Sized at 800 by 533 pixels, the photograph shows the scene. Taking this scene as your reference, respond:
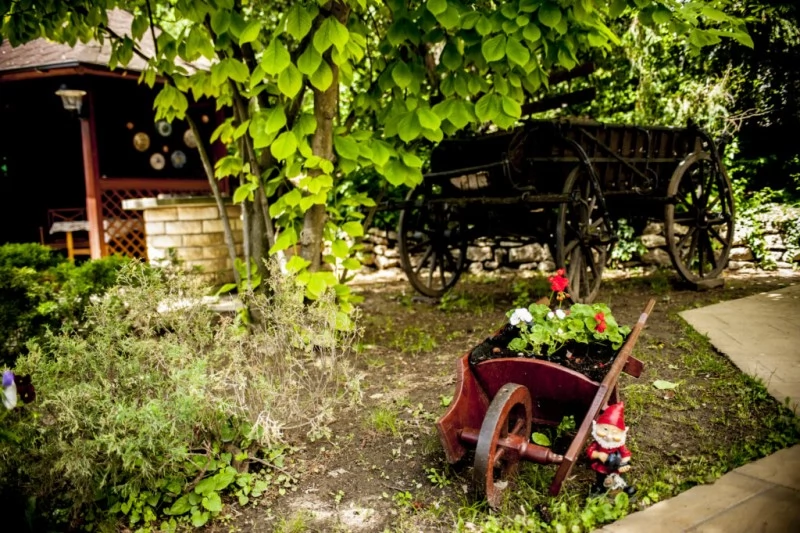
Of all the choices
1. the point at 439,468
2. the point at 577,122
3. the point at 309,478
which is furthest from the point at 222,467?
the point at 577,122

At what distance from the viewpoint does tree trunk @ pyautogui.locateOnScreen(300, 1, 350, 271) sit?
3.71 meters

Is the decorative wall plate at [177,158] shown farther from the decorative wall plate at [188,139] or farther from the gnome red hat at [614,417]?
the gnome red hat at [614,417]

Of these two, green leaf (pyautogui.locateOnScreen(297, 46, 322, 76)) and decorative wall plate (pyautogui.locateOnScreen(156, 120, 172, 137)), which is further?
decorative wall plate (pyautogui.locateOnScreen(156, 120, 172, 137))

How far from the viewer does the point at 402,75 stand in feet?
10.8

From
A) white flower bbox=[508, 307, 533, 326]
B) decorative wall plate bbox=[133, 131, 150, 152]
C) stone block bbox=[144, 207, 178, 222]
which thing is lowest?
white flower bbox=[508, 307, 533, 326]

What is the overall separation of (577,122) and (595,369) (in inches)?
115

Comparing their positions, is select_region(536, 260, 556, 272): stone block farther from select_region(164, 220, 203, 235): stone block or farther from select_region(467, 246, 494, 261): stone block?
select_region(164, 220, 203, 235): stone block

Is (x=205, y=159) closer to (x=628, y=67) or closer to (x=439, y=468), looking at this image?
(x=439, y=468)

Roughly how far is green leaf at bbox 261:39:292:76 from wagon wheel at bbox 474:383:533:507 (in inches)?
73.9

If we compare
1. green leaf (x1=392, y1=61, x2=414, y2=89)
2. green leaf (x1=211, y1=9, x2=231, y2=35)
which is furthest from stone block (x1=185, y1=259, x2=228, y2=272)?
green leaf (x1=392, y1=61, x2=414, y2=89)

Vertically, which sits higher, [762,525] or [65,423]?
[65,423]

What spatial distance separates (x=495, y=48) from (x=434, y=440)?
2044 mm

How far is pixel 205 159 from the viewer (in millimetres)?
4684

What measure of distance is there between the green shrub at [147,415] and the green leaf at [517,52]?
164cm
